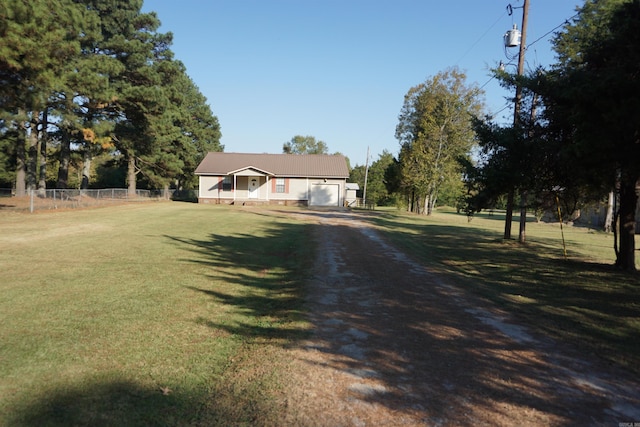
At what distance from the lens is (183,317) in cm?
614

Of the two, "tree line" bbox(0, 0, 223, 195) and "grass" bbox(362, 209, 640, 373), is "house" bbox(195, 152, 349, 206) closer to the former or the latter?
"tree line" bbox(0, 0, 223, 195)

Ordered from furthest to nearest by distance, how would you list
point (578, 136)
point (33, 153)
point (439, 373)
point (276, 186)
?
A: 1. point (276, 186)
2. point (33, 153)
3. point (578, 136)
4. point (439, 373)

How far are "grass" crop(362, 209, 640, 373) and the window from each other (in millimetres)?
26054

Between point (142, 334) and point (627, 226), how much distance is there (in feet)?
39.0

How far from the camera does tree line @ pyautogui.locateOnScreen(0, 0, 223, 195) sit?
626 inches

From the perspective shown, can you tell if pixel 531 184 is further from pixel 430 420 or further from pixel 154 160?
pixel 154 160

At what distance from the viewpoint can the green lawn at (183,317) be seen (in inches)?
145

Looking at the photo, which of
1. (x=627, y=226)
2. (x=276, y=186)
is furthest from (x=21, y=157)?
(x=627, y=226)

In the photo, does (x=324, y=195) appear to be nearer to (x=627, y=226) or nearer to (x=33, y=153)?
(x=33, y=153)

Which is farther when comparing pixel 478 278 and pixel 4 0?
pixel 4 0

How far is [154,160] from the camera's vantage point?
121 ft

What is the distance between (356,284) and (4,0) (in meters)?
15.7

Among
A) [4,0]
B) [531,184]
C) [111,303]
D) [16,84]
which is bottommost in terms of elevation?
[111,303]

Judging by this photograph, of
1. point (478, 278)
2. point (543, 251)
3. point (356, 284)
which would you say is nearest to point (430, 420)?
point (356, 284)
